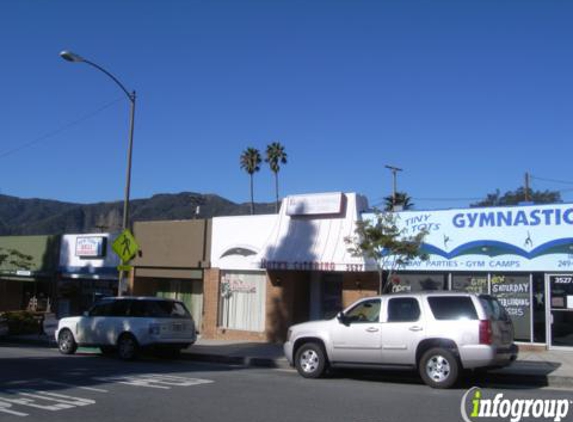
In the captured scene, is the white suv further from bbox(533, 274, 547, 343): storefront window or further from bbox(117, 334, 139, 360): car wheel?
bbox(533, 274, 547, 343): storefront window

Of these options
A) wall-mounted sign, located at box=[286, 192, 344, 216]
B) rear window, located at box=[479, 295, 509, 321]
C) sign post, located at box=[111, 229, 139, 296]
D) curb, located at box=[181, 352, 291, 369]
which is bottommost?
curb, located at box=[181, 352, 291, 369]

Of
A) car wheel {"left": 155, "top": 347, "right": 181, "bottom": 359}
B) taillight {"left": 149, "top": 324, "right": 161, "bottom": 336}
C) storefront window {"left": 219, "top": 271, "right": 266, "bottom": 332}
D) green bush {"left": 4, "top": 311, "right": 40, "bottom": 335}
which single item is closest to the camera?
taillight {"left": 149, "top": 324, "right": 161, "bottom": 336}

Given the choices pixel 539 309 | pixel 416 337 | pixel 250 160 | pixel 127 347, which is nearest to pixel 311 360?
pixel 416 337

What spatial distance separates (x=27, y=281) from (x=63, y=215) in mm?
108070

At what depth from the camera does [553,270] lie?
17.8m

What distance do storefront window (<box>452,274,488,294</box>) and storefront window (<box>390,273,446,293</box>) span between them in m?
0.38

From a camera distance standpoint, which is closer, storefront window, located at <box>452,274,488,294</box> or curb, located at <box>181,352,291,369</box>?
curb, located at <box>181,352,291,369</box>

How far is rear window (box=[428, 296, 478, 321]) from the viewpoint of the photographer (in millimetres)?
12562

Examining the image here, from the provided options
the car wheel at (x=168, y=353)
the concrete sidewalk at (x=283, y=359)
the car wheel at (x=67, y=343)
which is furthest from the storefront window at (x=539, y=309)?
the car wheel at (x=67, y=343)

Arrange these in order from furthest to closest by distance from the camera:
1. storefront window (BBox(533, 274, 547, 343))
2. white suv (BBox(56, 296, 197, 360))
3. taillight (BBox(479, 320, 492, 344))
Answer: storefront window (BBox(533, 274, 547, 343)), white suv (BBox(56, 296, 197, 360)), taillight (BBox(479, 320, 492, 344))

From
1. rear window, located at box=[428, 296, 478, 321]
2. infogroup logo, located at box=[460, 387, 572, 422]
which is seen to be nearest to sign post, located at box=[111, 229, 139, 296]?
rear window, located at box=[428, 296, 478, 321]

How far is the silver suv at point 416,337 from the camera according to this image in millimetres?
12328

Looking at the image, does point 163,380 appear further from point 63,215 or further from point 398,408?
point 63,215

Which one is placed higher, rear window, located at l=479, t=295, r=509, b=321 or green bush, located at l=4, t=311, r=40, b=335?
rear window, located at l=479, t=295, r=509, b=321
